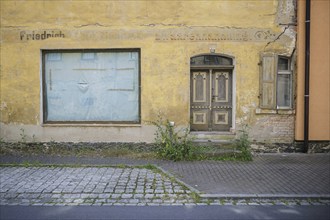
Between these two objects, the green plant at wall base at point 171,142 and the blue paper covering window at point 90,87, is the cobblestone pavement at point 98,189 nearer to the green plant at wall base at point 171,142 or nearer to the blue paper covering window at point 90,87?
the green plant at wall base at point 171,142

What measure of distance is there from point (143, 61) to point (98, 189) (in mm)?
4821

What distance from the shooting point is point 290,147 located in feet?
33.1

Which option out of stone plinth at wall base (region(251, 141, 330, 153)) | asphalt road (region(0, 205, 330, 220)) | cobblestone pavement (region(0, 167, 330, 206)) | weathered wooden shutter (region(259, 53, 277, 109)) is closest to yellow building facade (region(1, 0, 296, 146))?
weathered wooden shutter (region(259, 53, 277, 109))

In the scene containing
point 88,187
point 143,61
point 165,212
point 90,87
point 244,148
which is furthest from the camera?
point 90,87

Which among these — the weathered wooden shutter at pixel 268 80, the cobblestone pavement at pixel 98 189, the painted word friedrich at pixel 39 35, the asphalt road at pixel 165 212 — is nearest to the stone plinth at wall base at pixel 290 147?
the weathered wooden shutter at pixel 268 80

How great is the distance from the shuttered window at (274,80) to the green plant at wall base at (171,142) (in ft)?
9.23

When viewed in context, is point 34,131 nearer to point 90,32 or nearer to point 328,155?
point 90,32

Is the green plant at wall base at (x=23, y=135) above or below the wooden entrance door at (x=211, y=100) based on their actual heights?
below

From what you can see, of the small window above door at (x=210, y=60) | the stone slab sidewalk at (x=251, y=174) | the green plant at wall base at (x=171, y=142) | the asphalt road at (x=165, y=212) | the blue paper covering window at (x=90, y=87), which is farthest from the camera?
the blue paper covering window at (x=90, y=87)

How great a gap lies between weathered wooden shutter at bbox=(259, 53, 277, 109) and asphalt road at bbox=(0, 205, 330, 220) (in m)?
4.79

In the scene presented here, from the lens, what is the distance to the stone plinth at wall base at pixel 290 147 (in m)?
10.0

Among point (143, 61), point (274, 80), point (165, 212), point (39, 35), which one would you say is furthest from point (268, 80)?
point (39, 35)

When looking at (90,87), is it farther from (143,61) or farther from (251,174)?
(251,174)

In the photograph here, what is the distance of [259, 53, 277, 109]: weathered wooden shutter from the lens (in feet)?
32.6
